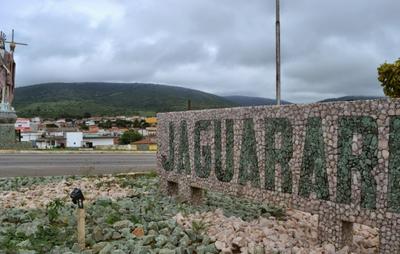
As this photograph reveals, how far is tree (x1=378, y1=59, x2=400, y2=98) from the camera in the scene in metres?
29.7

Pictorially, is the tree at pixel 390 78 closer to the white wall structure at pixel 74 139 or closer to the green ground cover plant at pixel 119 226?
the green ground cover plant at pixel 119 226

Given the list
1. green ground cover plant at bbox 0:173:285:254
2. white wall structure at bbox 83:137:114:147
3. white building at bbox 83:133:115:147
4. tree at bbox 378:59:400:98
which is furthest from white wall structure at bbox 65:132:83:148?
green ground cover plant at bbox 0:173:285:254

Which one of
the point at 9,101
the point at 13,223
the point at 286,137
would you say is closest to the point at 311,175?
the point at 286,137

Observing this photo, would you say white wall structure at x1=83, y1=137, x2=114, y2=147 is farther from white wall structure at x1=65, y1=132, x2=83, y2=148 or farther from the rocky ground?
the rocky ground

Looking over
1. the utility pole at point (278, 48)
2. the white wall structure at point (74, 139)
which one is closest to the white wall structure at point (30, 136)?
the white wall structure at point (74, 139)

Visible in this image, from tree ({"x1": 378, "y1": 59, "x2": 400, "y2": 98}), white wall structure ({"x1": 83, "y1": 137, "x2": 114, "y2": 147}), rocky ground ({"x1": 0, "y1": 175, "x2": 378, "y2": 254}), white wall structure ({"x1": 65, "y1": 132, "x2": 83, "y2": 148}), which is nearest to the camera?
rocky ground ({"x1": 0, "y1": 175, "x2": 378, "y2": 254})

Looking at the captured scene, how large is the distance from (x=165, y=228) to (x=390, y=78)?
25560 mm

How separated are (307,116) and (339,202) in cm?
142

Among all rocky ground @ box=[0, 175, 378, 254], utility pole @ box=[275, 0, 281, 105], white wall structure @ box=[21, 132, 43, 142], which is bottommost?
white wall structure @ box=[21, 132, 43, 142]

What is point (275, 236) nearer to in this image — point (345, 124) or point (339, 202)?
point (339, 202)

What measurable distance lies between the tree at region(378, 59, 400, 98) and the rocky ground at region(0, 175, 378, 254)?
71.6ft

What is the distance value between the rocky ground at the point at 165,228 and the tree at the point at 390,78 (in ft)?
71.6

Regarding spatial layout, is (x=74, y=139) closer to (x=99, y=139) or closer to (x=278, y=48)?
(x=99, y=139)

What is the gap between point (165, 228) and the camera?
8008 mm
